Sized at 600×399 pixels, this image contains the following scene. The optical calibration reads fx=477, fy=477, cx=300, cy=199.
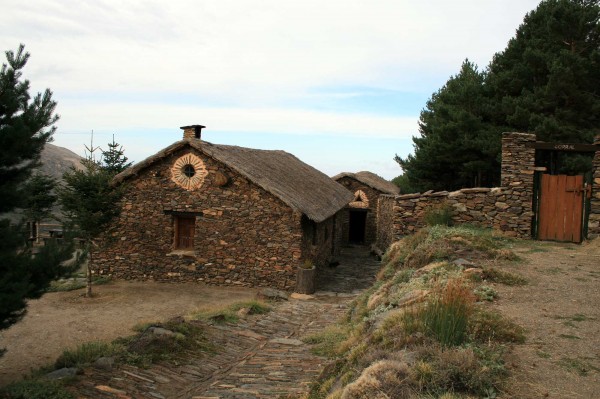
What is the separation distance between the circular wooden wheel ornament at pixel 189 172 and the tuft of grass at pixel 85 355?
8365 millimetres

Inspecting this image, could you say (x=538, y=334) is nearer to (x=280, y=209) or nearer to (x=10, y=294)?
(x=10, y=294)

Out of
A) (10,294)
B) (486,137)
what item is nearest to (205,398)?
Result: (10,294)

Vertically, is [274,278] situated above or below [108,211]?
below

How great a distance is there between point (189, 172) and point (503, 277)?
10821 mm

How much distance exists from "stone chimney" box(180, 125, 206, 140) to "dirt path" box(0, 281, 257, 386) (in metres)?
5.20

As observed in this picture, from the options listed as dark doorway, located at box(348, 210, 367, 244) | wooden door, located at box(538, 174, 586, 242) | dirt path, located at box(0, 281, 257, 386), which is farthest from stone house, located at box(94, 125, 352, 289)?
dark doorway, located at box(348, 210, 367, 244)

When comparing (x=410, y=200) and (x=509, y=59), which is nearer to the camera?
(x=410, y=200)

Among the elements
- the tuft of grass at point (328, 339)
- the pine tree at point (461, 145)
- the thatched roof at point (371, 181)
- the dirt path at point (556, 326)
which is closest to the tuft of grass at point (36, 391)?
the tuft of grass at point (328, 339)

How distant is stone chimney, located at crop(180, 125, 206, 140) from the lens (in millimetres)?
16781

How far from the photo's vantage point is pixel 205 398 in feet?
20.7

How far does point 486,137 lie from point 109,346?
796 inches

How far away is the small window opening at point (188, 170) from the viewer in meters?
15.7

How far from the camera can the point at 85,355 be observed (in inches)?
288

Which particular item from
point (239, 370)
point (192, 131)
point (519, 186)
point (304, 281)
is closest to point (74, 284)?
point (192, 131)
